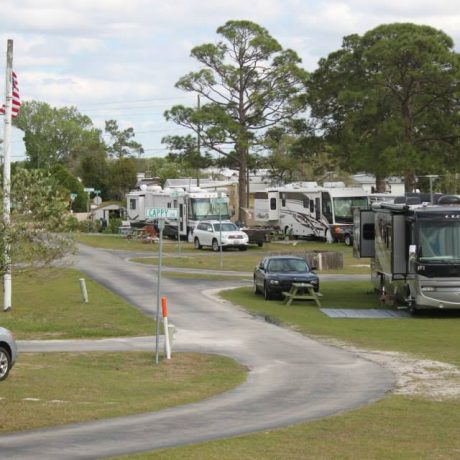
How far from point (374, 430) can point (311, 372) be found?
5.91 meters

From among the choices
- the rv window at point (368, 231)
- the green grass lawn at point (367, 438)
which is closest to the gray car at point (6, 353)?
the green grass lawn at point (367, 438)

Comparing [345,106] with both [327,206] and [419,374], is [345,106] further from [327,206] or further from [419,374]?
[419,374]

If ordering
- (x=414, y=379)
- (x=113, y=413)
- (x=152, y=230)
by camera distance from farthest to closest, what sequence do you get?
(x=152, y=230) < (x=414, y=379) < (x=113, y=413)

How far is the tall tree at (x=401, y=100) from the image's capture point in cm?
5594

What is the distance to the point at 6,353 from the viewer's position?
638 inches

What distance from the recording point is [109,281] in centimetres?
3834

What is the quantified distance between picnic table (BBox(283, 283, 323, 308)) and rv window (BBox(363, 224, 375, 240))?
2.77m

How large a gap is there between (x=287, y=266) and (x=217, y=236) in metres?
21.5

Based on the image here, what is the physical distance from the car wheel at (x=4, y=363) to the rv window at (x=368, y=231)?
18200 mm

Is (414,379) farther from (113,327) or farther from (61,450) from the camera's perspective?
(113,327)

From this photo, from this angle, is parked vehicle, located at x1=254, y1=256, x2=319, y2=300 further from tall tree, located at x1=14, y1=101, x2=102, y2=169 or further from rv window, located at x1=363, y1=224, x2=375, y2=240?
tall tree, located at x1=14, y1=101, x2=102, y2=169

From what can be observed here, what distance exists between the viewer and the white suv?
2109 inches

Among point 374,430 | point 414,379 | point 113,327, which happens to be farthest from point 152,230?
point 374,430

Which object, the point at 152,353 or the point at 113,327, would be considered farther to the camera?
the point at 113,327
